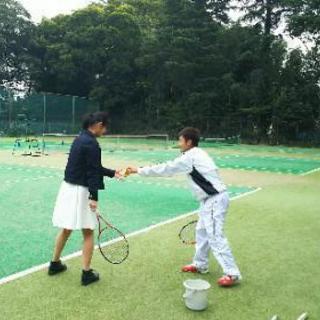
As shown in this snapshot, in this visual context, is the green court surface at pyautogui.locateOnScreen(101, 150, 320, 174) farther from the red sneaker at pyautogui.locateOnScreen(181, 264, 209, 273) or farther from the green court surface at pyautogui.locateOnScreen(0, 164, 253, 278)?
the red sneaker at pyautogui.locateOnScreen(181, 264, 209, 273)

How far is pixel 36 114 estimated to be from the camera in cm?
3728

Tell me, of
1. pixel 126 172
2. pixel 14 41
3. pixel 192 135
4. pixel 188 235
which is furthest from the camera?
pixel 14 41

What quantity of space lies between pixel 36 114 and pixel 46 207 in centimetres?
2909

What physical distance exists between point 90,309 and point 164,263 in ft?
5.20

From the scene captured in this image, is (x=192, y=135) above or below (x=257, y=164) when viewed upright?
above

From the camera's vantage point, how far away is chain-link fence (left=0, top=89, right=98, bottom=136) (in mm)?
36281

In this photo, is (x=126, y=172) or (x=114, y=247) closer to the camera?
(x=126, y=172)

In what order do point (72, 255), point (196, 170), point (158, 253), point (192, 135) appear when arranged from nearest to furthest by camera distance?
1. point (196, 170)
2. point (192, 135)
3. point (72, 255)
4. point (158, 253)

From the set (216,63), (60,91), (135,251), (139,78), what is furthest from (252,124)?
(135,251)

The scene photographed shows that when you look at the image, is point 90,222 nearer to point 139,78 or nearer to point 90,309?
point 90,309

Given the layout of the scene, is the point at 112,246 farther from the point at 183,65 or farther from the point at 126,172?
the point at 183,65

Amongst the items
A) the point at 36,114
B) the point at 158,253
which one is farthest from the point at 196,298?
the point at 36,114

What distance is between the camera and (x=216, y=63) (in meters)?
37.6

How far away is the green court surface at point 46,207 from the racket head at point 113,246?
375 mm
